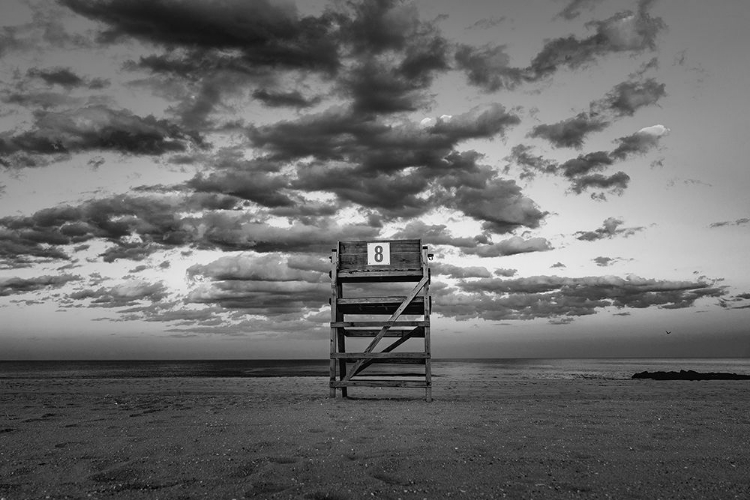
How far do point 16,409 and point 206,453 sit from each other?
8992 millimetres

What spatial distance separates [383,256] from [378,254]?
0.58 ft

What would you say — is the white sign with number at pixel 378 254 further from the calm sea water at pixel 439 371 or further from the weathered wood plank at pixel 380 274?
the calm sea water at pixel 439 371

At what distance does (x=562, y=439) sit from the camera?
845 cm

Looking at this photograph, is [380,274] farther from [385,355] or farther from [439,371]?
[439,371]

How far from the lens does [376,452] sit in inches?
295

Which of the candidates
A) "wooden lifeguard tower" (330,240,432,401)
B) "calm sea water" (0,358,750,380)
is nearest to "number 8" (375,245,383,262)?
"wooden lifeguard tower" (330,240,432,401)

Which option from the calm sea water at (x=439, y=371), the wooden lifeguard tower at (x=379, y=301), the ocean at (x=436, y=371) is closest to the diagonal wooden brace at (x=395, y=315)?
the wooden lifeguard tower at (x=379, y=301)

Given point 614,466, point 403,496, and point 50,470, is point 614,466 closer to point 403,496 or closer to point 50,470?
point 403,496

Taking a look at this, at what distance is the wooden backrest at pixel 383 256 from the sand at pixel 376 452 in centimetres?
456

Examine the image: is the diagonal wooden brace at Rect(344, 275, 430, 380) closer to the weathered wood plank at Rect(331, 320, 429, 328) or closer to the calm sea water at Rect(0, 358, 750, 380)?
the weathered wood plank at Rect(331, 320, 429, 328)

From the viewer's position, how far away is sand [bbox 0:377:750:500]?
5801 mm

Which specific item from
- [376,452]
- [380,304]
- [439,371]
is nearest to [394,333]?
[380,304]

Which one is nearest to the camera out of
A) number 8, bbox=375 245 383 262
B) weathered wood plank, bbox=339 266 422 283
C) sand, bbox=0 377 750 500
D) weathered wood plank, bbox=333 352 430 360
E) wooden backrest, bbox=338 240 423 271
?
sand, bbox=0 377 750 500

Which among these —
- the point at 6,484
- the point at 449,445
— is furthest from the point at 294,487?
the point at 6,484
